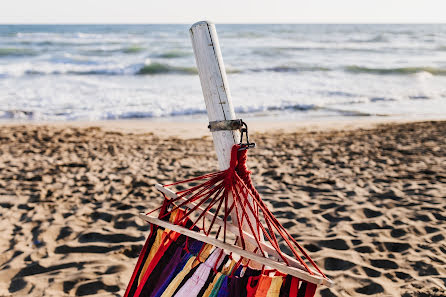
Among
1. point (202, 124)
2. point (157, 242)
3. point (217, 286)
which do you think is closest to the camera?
point (217, 286)

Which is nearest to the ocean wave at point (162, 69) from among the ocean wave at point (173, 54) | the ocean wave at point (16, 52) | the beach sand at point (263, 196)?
the ocean wave at point (173, 54)

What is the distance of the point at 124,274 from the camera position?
10.1 feet

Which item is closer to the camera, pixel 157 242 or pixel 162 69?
pixel 157 242

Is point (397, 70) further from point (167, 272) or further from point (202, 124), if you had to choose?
point (167, 272)

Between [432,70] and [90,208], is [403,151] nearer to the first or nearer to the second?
[90,208]

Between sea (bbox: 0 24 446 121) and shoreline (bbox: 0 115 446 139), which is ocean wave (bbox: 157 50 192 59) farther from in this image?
shoreline (bbox: 0 115 446 139)

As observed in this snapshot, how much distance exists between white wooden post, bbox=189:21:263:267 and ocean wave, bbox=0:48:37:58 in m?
24.3

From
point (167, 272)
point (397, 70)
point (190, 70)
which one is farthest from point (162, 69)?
point (167, 272)

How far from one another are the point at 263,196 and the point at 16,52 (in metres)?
23.6

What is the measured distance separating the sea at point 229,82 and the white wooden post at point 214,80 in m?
8.59

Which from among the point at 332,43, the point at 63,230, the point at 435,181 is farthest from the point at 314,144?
the point at 332,43

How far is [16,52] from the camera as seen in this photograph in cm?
2369

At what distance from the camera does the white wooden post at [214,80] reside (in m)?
1.67

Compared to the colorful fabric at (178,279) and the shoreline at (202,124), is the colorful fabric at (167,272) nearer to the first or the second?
the colorful fabric at (178,279)
